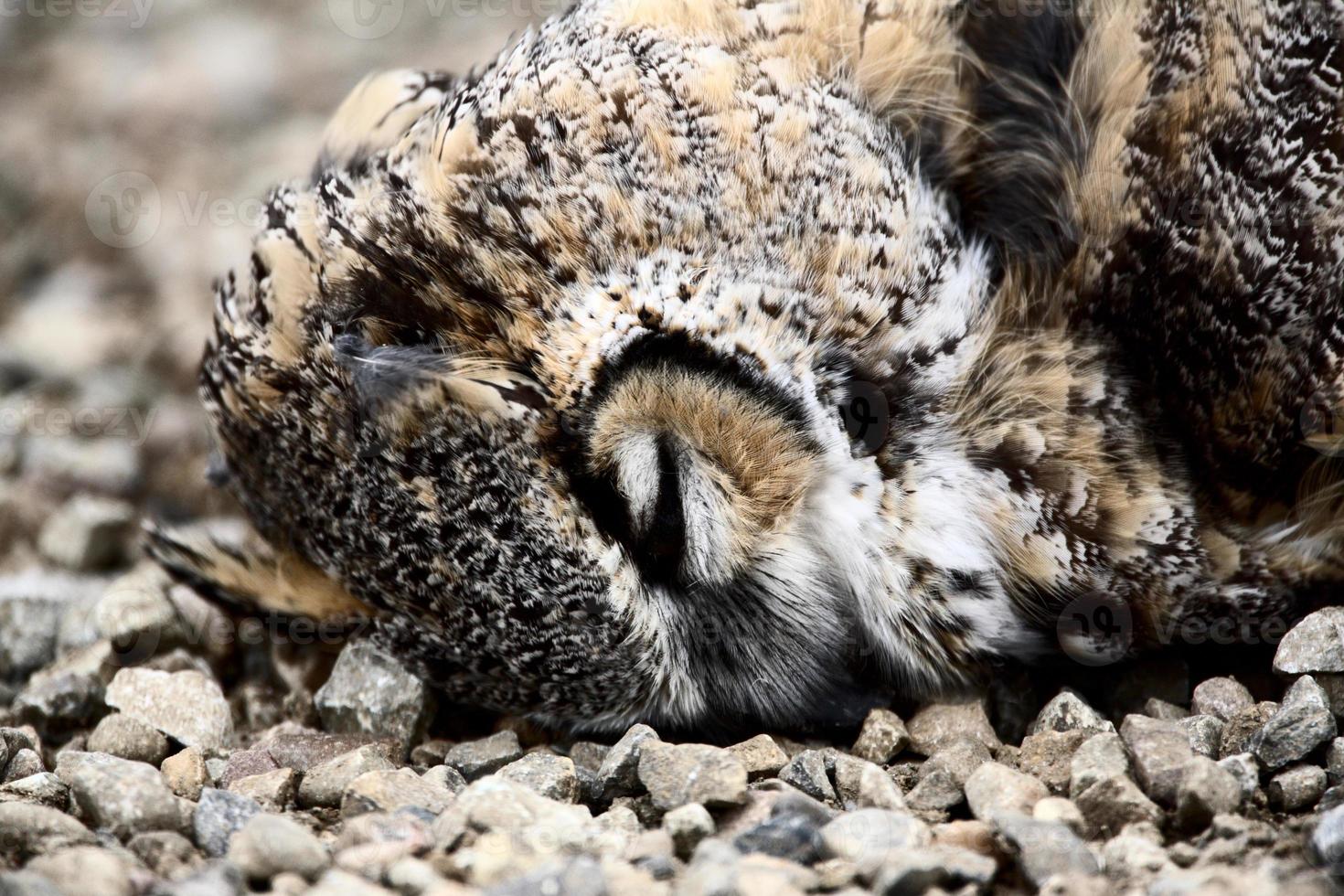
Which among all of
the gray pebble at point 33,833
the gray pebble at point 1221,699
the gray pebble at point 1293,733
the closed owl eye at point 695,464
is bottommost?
the gray pebble at point 33,833

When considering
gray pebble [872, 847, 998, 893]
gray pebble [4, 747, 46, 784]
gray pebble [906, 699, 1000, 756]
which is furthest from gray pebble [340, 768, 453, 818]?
gray pebble [906, 699, 1000, 756]

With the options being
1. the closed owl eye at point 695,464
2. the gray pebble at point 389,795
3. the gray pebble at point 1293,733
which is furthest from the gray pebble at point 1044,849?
the gray pebble at point 389,795

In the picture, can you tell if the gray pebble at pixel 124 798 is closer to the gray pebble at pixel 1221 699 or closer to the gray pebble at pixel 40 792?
the gray pebble at pixel 40 792

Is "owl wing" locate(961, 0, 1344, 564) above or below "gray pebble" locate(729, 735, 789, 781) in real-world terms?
above

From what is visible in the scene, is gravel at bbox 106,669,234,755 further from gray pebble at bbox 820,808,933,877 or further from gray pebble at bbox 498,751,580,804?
gray pebble at bbox 820,808,933,877

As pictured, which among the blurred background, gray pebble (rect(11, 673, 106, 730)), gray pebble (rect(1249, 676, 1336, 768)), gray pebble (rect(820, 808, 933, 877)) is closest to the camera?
gray pebble (rect(820, 808, 933, 877))

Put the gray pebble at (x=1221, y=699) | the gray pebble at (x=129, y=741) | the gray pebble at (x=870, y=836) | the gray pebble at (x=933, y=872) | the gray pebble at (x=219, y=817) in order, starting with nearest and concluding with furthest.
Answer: the gray pebble at (x=933, y=872) < the gray pebble at (x=870, y=836) < the gray pebble at (x=219, y=817) < the gray pebble at (x=1221, y=699) < the gray pebble at (x=129, y=741)

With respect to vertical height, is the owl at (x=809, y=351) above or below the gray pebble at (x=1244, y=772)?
above

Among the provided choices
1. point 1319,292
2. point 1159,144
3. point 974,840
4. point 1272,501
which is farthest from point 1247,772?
point 1159,144
